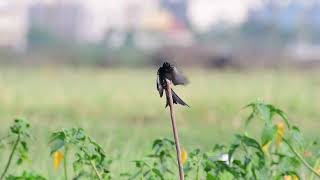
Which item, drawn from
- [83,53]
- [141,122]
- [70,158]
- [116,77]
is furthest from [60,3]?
[70,158]

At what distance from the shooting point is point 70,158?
3100 mm

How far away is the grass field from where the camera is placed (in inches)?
181

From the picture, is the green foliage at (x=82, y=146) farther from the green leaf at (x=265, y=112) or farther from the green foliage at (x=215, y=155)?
the green leaf at (x=265, y=112)

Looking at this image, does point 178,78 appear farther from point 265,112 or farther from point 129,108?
point 129,108

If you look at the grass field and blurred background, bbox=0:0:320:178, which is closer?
the grass field

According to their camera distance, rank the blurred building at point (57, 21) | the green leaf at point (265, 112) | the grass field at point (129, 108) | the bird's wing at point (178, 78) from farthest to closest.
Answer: the blurred building at point (57, 21) → the grass field at point (129, 108) → the green leaf at point (265, 112) → the bird's wing at point (178, 78)

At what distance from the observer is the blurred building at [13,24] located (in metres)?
18.1

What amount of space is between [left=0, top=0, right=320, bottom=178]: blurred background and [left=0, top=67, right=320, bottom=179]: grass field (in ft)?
0.05

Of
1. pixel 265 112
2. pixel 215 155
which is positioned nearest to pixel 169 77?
pixel 265 112

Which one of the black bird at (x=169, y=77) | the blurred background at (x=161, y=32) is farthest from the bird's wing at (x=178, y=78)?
the blurred background at (x=161, y=32)

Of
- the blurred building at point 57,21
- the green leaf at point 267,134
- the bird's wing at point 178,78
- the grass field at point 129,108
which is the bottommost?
the green leaf at point 267,134

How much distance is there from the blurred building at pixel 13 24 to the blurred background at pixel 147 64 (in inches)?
0.8

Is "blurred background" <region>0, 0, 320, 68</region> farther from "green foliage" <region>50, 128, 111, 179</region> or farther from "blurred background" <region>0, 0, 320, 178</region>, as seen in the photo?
"green foliage" <region>50, 128, 111, 179</region>

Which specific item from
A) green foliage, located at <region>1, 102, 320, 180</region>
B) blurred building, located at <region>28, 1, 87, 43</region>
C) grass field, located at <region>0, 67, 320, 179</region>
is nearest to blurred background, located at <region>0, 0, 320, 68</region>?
blurred building, located at <region>28, 1, 87, 43</region>
